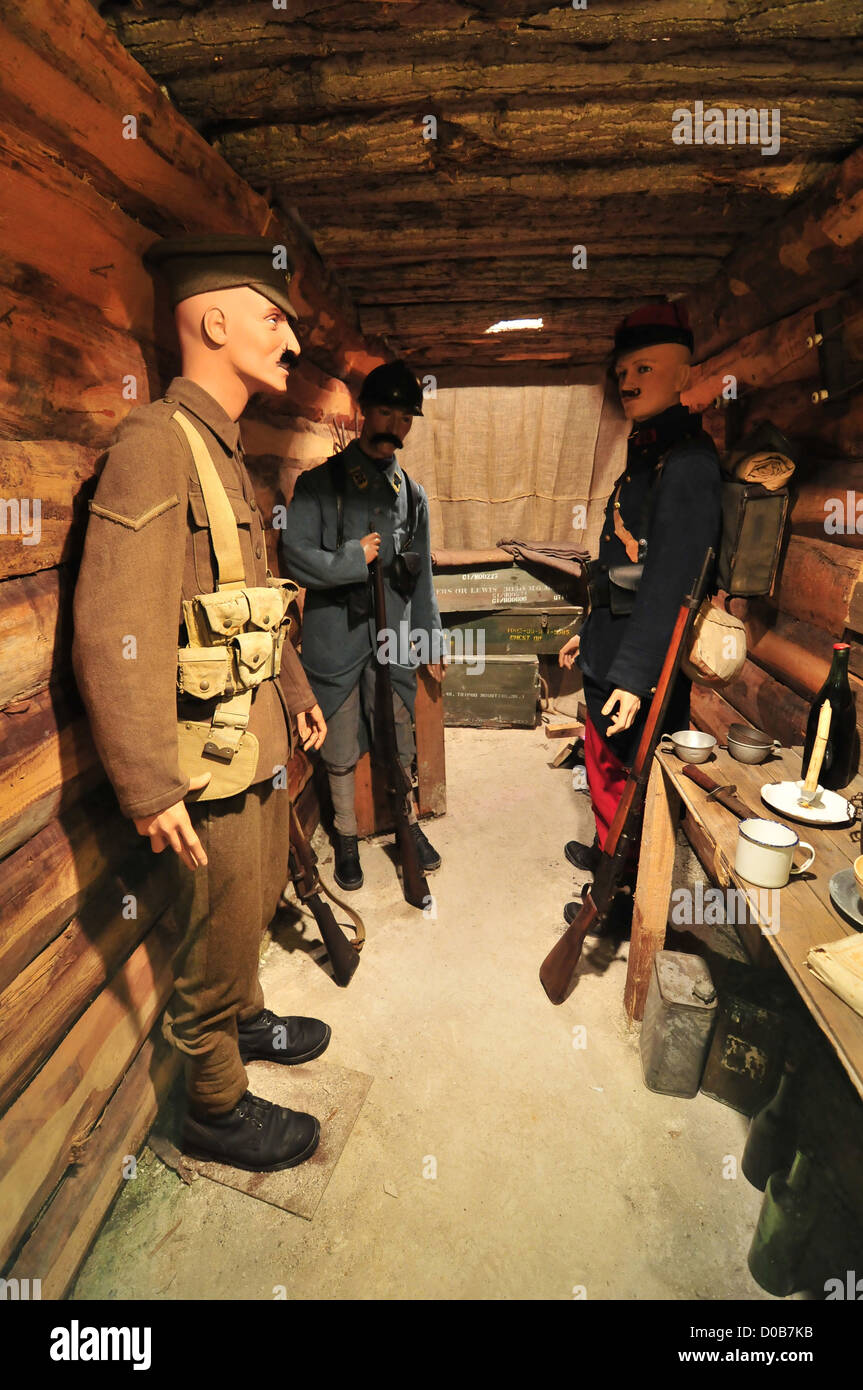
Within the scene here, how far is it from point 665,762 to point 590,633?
2.82 feet

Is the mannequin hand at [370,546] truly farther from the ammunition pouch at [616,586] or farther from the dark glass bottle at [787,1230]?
the dark glass bottle at [787,1230]

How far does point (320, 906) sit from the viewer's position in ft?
8.34

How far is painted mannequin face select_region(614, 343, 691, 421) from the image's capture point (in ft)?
7.52

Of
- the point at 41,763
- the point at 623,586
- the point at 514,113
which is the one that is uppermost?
the point at 514,113

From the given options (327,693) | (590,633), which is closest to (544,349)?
(590,633)

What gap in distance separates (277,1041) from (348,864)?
1152 millimetres

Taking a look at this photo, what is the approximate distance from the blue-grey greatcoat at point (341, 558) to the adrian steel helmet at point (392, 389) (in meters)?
0.27

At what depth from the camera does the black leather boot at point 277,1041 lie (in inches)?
89.7

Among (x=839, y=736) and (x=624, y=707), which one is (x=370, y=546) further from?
(x=839, y=736)

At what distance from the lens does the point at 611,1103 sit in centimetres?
213

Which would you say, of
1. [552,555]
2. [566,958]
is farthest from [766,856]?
[552,555]

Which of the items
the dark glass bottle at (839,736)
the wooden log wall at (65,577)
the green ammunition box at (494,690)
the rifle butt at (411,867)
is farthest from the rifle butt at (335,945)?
the green ammunition box at (494,690)

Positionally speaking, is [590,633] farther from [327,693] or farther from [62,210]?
[62,210]

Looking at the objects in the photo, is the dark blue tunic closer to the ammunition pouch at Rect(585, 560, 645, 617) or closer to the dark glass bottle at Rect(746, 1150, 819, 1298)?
the ammunition pouch at Rect(585, 560, 645, 617)
